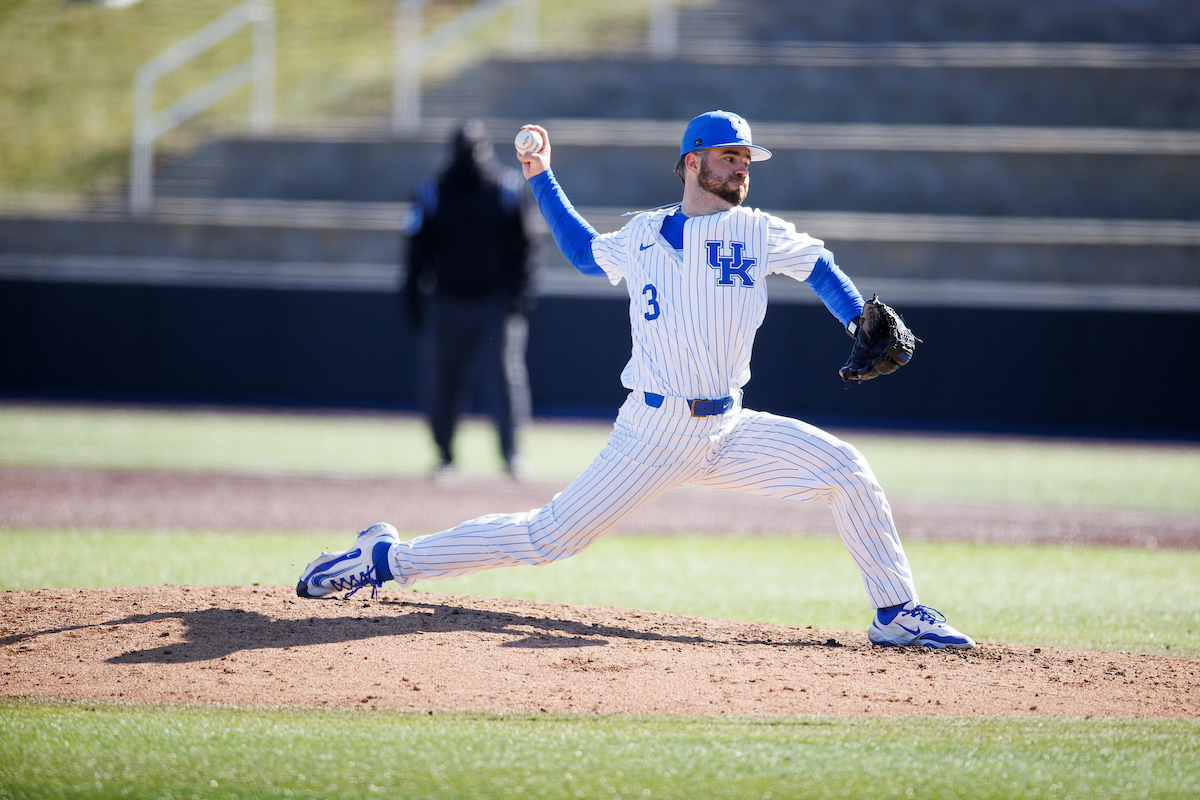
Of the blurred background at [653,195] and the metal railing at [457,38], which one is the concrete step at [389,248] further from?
the metal railing at [457,38]

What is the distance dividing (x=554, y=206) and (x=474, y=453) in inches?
262

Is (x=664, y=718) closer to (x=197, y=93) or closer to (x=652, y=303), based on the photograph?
(x=652, y=303)

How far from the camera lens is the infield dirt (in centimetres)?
370

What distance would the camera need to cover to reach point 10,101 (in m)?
19.7

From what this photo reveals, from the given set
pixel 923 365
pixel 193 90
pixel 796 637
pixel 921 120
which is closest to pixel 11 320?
pixel 193 90

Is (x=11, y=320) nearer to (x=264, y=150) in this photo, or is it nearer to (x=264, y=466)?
(x=264, y=150)

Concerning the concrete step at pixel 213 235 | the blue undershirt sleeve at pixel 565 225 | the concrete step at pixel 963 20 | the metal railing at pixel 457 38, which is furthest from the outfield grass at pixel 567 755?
the concrete step at pixel 963 20

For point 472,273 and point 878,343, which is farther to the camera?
point 472,273

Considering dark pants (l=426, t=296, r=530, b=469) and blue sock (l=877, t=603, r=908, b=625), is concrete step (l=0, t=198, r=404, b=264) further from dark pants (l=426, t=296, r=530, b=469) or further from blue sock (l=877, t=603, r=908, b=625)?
blue sock (l=877, t=603, r=908, b=625)

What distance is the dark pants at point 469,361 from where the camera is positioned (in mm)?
9109

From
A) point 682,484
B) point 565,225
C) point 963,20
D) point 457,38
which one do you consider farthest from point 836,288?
point 457,38

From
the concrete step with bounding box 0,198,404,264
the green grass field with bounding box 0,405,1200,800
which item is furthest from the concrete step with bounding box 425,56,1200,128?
the green grass field with bounding box 0,405,1200,800

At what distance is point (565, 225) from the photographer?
4461mm

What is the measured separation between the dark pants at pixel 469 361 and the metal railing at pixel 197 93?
8267 millimetres
